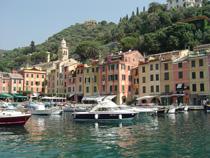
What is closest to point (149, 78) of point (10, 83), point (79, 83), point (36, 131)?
point (79, 83)

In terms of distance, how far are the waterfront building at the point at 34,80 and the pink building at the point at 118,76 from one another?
108 feet

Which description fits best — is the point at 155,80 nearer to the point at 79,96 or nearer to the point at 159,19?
the point at 79,96

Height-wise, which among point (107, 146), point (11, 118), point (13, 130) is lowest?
point (107, 146)

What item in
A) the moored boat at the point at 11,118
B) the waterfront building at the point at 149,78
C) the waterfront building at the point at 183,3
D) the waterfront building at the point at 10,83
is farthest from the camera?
the waterfront building at the point at 183,3

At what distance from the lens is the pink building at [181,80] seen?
227ft

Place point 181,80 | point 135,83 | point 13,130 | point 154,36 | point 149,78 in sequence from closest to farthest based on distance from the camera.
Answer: point 13,130 → point 181,80 → point 149,78 → point 135,83 → point 154,36

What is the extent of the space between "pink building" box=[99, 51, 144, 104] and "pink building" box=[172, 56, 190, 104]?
1391 centimetres

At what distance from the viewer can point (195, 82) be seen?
6800 centimetres

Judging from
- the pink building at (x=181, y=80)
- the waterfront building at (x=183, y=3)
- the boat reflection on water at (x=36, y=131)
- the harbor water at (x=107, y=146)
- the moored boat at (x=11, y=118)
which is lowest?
the harbor water at (x=107, y=146)

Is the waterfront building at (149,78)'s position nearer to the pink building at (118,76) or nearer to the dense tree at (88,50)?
the pink building at (118,76)

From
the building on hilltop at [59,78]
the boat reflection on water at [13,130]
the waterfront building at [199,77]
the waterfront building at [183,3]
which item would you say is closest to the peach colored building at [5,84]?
the building on hilltop at [59,78]

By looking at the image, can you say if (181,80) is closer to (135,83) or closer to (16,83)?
(135,83)

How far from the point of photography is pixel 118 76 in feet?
259

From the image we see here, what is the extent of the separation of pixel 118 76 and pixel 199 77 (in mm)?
20708
